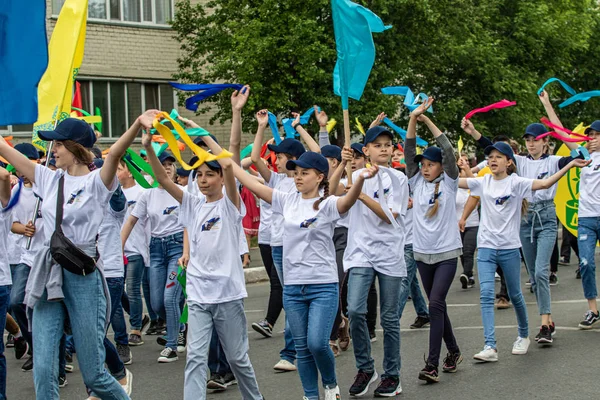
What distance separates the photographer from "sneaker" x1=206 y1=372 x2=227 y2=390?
26.0ft

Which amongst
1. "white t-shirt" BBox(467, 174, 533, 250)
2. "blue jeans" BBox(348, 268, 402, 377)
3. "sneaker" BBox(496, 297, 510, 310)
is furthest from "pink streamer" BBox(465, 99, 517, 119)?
"sneaker" BBox(496, 297, 510, 310)

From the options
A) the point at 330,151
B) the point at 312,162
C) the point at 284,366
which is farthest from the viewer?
the point at 330,151

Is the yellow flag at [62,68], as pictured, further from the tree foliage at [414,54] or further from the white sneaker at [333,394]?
the tree foliage at [414,54]

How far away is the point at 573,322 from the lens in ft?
33.6

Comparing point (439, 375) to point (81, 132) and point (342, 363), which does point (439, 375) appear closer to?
point (342, 363)

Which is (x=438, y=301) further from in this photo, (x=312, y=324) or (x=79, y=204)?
(x=79, y=204)

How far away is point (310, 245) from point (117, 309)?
288 centimetres

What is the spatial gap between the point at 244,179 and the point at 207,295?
90 centimetres

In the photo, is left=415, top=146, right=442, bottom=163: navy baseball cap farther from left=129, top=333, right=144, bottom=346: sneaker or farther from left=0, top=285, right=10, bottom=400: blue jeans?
left=129, top=333, right=144, bottom=346: sneaker

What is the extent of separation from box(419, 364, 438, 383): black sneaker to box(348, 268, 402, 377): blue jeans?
353mm

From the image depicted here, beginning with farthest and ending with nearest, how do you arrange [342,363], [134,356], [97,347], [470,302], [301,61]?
[301,61] < [470,302] < [134,356] < [342,363] < [97,347]

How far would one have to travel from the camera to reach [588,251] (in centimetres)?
998

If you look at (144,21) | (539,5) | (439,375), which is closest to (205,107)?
(144,21)

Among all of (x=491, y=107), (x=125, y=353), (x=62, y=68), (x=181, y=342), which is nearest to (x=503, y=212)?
(x=491, y=107)
